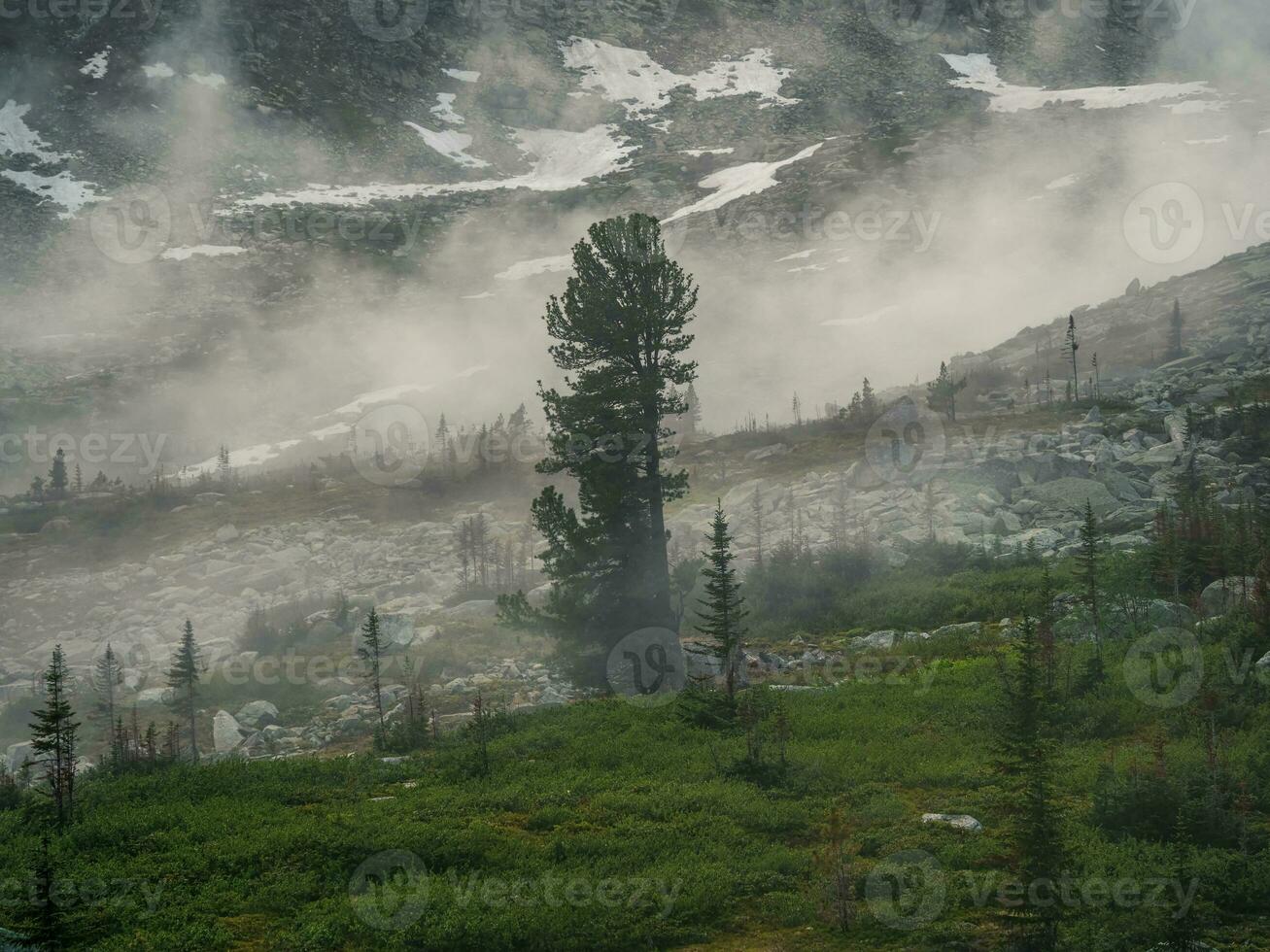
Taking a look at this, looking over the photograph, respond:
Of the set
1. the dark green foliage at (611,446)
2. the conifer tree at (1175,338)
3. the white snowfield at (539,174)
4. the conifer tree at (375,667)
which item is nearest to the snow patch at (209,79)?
the white snowfield at (539,174)

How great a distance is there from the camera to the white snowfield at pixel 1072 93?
131 m

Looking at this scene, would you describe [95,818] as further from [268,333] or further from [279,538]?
[268,333]

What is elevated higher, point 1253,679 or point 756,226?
point 756,226

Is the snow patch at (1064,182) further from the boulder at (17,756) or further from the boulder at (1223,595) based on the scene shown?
the boulder at (17,756)

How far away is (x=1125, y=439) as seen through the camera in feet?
133

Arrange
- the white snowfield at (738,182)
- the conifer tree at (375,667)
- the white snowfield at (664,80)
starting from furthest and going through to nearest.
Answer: the white snowfield at (664,80), the white snowfield at (738,182), the conifer tree at (375,667)

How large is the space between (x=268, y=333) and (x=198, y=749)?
3308 inches

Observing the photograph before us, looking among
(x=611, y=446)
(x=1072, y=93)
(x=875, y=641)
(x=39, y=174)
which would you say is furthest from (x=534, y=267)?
(x=1072, y=93)

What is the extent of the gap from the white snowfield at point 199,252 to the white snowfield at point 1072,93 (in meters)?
121

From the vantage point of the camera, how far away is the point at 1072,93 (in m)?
144

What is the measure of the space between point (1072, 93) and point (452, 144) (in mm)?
111666

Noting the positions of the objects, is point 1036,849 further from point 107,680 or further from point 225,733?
point 107,680

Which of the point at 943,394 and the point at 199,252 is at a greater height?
the point at 199,252

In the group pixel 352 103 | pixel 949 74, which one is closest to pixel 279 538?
pixel 352 103
